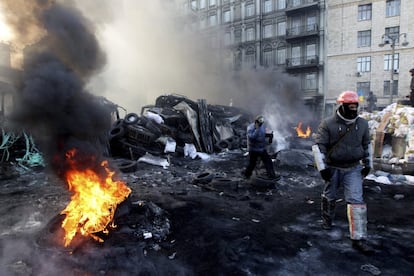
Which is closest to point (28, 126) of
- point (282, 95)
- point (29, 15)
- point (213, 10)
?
point (29, 15)

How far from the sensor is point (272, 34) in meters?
34.8

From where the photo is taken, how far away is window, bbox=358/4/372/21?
95.0ft

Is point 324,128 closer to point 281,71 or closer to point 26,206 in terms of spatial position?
point 26,206

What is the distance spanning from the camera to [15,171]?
27.8ft

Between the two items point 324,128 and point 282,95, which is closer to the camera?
point 324,128

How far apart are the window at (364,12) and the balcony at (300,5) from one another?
4.25 m

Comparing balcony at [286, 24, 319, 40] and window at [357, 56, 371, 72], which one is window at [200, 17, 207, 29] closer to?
balcony at [286, 24, 319, 40]

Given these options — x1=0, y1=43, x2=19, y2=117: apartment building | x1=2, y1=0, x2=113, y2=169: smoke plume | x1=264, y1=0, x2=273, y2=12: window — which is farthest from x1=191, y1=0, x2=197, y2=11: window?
x1=2, y1=0, x2=113, y2=169: smoke plume

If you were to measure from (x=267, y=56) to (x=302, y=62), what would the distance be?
4.64 metres

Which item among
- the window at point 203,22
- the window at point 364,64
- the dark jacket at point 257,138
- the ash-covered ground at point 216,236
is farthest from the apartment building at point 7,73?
the window at point 203,22

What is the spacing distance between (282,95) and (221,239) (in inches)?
1036

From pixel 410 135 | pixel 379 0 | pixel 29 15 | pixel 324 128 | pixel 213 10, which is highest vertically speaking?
pixel 213 10

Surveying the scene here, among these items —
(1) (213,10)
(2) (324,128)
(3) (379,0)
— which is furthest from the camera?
(1) (213,10)

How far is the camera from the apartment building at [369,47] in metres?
27.4
